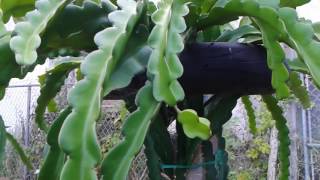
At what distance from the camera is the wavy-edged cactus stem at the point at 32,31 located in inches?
20.6

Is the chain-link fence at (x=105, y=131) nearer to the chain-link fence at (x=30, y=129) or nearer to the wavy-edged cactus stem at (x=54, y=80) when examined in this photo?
the chain-link fence at (x=30, y=129)

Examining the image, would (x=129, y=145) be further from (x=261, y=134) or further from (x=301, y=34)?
(x=261, y=134)

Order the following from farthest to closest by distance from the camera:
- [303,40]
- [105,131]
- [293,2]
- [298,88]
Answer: [105,131]
[298,88]
[293,2]
[303,40]

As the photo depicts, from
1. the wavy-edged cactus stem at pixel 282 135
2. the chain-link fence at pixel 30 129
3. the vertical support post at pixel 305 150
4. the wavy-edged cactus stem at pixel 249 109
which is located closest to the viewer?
the wavy-edged cactus stem at pixel 282 135

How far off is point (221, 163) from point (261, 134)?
8.32 feet

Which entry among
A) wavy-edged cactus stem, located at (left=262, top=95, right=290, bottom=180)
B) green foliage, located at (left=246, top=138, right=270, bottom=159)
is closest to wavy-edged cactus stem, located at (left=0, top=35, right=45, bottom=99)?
wavy-edged cactus stem, located at (left=262, top=95, right=290, bottom=180)

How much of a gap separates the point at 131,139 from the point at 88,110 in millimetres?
62

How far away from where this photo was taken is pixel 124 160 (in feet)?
1.58

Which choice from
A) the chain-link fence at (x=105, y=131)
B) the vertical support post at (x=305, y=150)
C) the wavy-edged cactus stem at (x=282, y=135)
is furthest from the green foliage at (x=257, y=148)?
the wavy-edged cactus stem at (x=282, y=135)

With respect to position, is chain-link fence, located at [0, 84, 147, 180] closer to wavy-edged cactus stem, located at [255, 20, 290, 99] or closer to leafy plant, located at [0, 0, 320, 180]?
leafy plant, located at [0, 0, 320, 180]

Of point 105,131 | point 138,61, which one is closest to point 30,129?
point 105,131

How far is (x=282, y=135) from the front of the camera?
2.88 feet

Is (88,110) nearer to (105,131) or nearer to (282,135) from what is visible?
(282,135)

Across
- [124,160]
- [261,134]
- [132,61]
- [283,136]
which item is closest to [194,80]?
[132,61]
